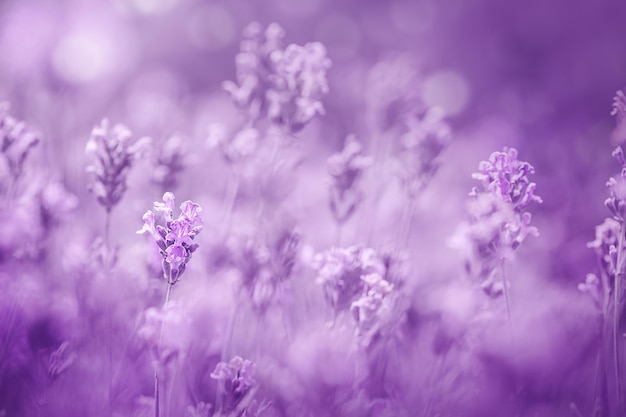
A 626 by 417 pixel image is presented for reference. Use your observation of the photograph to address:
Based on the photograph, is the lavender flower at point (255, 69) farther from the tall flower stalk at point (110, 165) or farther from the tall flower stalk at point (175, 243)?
the tall flower stalk at point (175, 243)

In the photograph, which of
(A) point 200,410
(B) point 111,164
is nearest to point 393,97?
(B) point 111,164

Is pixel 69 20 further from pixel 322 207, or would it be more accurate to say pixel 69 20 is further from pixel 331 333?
pixel 331 333

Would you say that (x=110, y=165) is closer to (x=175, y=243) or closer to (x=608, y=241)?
(x=175, y=243)

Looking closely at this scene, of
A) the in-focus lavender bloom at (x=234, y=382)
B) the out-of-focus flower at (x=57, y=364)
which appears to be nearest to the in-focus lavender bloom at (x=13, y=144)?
the out-of-focus flower at (x=57, y=364)

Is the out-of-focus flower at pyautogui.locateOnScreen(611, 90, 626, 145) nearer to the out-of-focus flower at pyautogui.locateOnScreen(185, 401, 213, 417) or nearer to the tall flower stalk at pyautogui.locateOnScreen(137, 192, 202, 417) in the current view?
the tall flower stalk at pyautogui.locateOnScreen(137, 192, 202, 417)

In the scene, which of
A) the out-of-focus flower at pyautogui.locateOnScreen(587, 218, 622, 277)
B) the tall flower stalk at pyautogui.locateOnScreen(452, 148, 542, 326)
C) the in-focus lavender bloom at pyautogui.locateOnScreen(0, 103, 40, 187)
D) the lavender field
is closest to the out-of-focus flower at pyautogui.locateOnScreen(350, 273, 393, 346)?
the lavender field

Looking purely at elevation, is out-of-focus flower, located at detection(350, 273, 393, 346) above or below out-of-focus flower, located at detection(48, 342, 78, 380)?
above

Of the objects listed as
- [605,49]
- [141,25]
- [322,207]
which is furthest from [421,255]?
[605,49]
